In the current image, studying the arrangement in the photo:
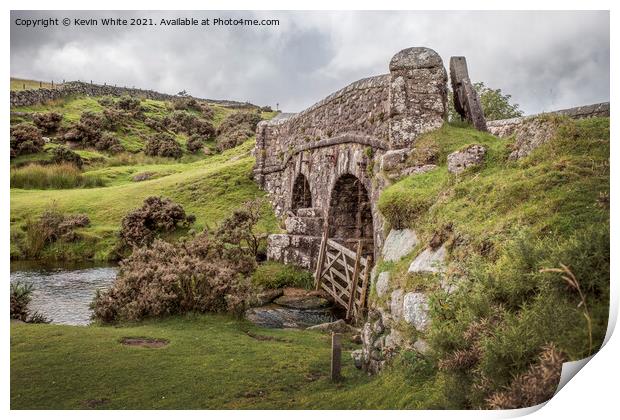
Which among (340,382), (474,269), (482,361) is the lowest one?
(340,382)

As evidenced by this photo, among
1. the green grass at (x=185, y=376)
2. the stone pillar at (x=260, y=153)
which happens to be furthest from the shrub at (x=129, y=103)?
the green grass at (x=185, y=376)

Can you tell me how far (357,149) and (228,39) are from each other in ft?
19.3

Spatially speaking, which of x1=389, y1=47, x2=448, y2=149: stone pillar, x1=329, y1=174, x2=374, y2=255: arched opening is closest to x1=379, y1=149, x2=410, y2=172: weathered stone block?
x1=389, y1=47, x2=448, y2=149: stone pillar

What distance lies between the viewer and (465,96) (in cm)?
1055

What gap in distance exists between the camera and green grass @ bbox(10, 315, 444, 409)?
18.2 ft

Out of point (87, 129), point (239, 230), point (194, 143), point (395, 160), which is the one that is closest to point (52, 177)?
point (87, 129)

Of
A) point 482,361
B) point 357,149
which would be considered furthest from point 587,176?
point 357,149

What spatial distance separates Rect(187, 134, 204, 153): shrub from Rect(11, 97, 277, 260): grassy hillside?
1.11 m

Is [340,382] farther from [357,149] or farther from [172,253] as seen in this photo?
[357,149]

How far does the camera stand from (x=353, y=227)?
621 inches

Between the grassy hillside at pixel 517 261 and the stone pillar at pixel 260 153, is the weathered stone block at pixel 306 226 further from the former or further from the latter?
the grassy hillside at pixel 517 261

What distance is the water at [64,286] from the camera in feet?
38.5

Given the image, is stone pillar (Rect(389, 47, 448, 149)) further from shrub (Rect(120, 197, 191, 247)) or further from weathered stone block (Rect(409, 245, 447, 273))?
shrub (Rect(120, 197, 191, 247))

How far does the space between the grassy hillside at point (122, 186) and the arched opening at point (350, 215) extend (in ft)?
18.5
